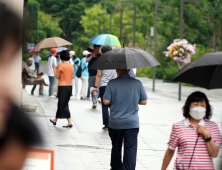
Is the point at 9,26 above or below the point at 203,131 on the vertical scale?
above

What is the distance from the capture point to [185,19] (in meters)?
29.2

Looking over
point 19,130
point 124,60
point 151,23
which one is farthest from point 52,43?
point 151,23

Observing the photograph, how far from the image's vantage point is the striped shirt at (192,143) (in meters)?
2.77

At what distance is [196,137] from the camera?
282 cm

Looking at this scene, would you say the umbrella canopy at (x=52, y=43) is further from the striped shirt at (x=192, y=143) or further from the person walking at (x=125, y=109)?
the striped shirt at (x=192, y=143)

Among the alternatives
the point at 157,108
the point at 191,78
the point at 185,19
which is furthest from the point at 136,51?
the point at 185,19

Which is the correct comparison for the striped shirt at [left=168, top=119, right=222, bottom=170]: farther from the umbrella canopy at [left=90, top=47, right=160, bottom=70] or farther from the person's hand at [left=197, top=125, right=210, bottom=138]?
the umbrella canopy at [left=90, top=47, right=160, bottom=70]

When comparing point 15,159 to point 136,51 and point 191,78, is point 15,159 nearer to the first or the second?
point 191,78

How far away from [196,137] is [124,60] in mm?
2233

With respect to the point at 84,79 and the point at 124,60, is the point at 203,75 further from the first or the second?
the point at 84,79

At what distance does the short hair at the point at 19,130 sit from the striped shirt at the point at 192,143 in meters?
1.86

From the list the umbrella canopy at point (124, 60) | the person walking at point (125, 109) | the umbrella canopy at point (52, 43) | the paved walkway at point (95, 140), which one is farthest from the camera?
the umbrella canopy at point (52, 43)

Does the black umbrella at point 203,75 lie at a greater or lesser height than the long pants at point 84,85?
greater

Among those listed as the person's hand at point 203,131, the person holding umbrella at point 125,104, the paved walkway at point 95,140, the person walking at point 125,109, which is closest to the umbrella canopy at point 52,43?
the paved walkway at point 95,140
